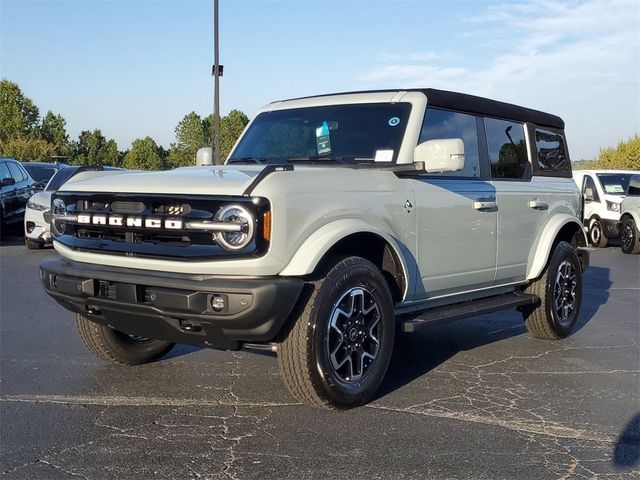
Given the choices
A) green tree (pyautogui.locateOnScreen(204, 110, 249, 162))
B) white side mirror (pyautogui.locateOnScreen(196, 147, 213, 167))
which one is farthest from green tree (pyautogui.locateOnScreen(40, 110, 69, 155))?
white side mirror (pyautogui.locateOnScreen(196, 147, 213, 167))

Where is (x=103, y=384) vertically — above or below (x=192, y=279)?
below

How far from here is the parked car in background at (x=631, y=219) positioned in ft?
47.2

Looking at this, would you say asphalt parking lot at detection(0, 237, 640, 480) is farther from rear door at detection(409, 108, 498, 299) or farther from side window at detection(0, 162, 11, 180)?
side window at detection(0, 162, 11, 180)

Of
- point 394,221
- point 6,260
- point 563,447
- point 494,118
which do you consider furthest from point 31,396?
point 6,260

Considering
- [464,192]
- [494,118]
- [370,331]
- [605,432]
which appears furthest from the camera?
[494,118]

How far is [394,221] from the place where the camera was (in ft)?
14.9

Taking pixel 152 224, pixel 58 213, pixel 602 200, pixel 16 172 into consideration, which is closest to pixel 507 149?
pixel 152 224

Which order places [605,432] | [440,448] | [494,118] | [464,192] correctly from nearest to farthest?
[440,448]
[605,432]
[464,192]
[494,118]

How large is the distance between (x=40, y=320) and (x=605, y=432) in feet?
16.9

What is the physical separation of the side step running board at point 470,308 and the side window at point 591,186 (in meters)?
11.1

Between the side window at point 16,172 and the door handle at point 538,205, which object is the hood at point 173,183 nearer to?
the door handle at point 538,205

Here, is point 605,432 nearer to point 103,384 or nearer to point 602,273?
point 103,384

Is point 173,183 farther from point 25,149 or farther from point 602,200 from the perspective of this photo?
point 25,149

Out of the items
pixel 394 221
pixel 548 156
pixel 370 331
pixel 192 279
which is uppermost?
pixel 548 156
